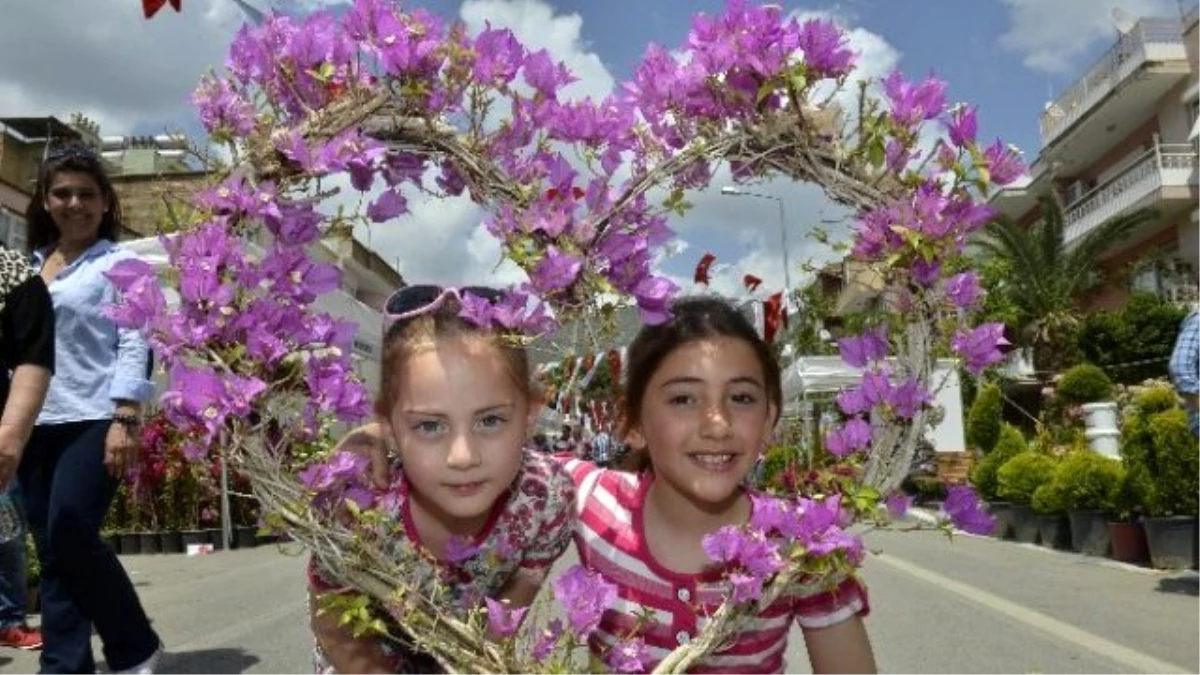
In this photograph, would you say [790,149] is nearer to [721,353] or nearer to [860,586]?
[721,353]

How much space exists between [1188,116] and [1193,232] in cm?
316

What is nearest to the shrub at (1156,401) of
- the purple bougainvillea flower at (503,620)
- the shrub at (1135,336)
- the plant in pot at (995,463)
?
the plant in pot at (995,463)

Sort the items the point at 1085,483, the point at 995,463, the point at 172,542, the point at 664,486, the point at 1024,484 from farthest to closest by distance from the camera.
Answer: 1. the point at 995,463
2. the point at 172,542
3. the point at 1024,484
4. the point at 1085,483
5. the point at 664,486

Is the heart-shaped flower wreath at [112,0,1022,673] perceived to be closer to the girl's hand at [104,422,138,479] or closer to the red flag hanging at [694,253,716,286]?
the red flag hanging at [694,253,716,286]

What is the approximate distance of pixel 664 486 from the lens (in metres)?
2.75

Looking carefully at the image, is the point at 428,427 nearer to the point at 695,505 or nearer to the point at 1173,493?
the point at 695,505

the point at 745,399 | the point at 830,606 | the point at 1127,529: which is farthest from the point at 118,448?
the point at 1127,529

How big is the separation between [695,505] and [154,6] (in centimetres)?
386

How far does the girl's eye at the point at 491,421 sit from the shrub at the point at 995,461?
497 inches

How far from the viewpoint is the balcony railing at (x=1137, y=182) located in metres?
31.0

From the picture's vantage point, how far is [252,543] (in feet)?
44.4

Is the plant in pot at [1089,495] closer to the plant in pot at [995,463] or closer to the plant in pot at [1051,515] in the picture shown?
the plant in pot at [1051,515]

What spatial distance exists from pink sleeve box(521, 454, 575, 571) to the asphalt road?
3.02 meters

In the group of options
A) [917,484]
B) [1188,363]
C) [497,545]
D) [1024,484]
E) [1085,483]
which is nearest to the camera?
[497,545]
